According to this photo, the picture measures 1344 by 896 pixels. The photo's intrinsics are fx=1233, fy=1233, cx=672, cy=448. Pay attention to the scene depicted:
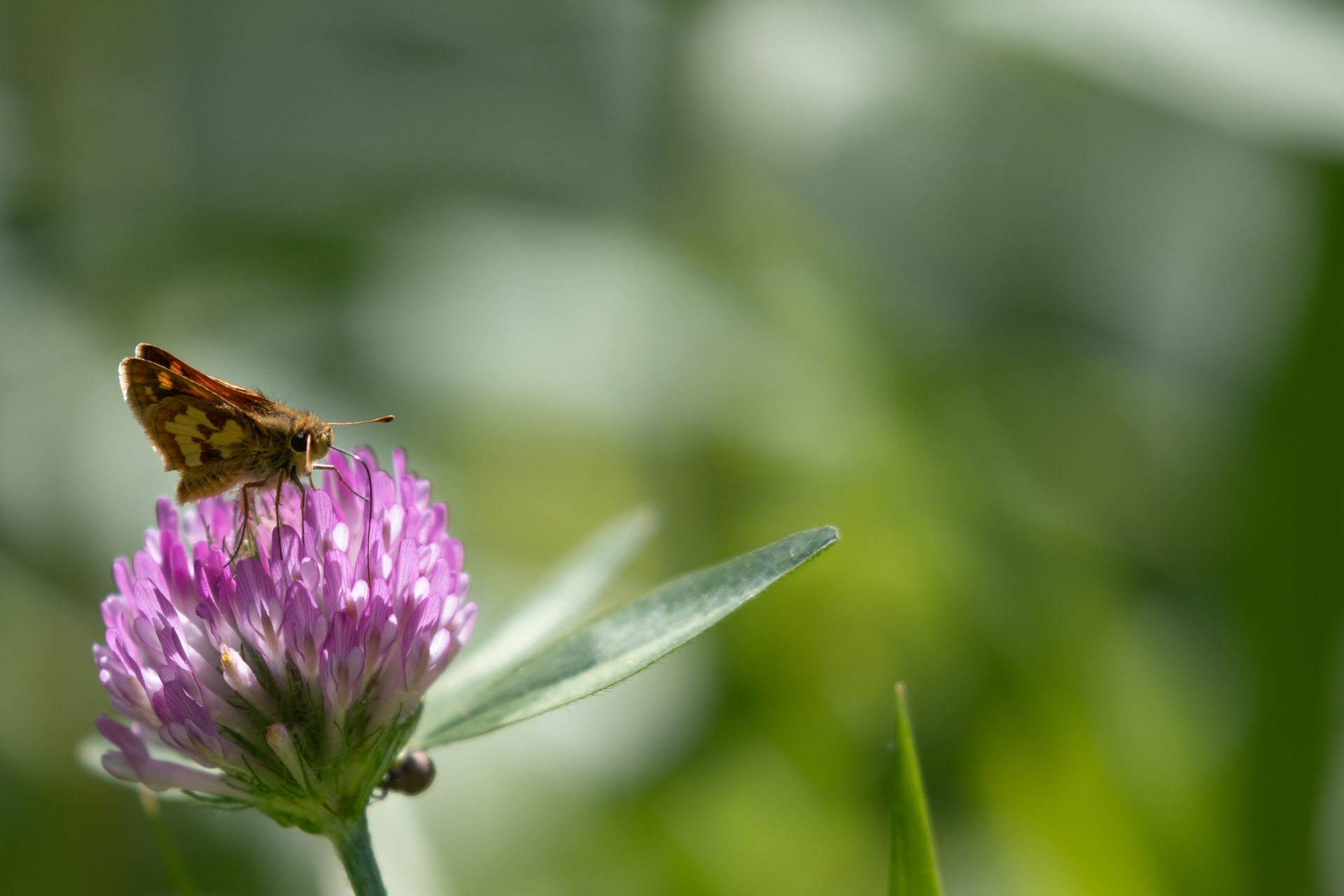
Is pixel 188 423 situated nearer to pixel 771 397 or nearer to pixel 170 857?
pixel 170 857

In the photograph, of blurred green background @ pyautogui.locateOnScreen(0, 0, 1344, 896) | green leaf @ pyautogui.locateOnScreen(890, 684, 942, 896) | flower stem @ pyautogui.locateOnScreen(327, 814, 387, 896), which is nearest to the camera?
green leaf @ pyautogui.locateOnScreen(890, 684, 942, 896)

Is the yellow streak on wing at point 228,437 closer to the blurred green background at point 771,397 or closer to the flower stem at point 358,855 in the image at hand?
the flower stem at point 358,855

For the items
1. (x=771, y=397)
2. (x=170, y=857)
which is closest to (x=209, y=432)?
(x=170, y=857)

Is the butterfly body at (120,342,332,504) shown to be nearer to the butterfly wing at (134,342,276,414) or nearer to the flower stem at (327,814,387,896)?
the butterfly wing at (134,342,276,414)

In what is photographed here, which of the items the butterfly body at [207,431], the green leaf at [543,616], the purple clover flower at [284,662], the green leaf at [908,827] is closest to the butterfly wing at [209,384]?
the butterfly body at [207,431]

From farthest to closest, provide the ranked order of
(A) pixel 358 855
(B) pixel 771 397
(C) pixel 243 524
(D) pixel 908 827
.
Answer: (B) pixel 771 397 < (C) pixel 243 524 < (A) pixel 358 855 < (D) pixel 908 827

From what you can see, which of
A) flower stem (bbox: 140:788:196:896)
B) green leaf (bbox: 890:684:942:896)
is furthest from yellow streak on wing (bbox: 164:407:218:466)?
green leaf (bbox: 890:684:942:896)
